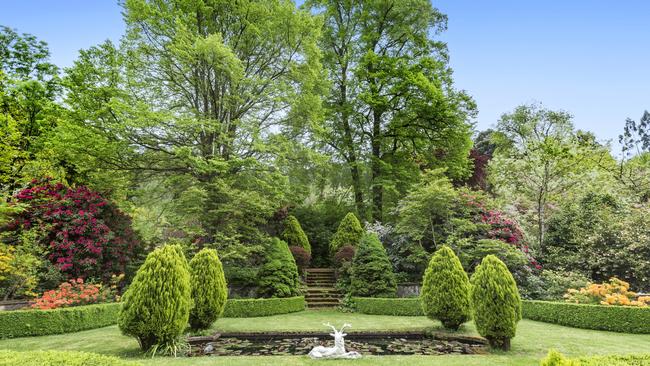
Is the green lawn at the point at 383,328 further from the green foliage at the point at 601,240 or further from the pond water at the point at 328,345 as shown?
the green foliage at the point at 601,240

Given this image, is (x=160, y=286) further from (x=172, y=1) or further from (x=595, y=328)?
(x=172, y=1)

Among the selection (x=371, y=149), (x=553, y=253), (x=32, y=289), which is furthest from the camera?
(x=371, y=149)

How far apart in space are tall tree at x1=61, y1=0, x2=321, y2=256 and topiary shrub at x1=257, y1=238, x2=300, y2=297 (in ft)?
4.65

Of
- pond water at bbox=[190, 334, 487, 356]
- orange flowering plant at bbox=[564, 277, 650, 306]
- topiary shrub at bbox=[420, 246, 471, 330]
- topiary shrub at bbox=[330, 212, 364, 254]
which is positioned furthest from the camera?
topiary shrub at bbox=[330, 212, 364, 254]

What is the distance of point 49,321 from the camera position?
914 centimetres

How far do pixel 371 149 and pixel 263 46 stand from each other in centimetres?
942

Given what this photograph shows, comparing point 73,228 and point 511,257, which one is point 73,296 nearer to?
point 73,228

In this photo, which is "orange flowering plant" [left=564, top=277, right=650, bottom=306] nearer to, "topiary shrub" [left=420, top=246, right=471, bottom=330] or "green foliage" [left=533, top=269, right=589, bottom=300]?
"green foliage" [left=533, top=269, right=589, bottom=300]

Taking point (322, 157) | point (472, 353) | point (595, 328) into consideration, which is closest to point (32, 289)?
point (322, 157)

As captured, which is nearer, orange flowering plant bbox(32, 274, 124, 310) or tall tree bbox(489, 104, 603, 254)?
orange flowering plant bbox(32, 274, 124, 310)

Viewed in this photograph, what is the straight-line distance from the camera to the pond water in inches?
295

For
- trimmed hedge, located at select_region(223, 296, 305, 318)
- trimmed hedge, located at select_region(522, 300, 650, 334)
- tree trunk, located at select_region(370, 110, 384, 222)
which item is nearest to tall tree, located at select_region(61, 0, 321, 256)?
trimmed hedge, located at select_region(223, 296, 305, 318)

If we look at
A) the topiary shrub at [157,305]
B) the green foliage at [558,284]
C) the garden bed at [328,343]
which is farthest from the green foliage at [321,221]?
the topiary shrub at [157,305]

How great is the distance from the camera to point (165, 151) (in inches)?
538
